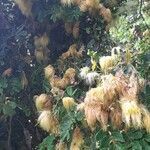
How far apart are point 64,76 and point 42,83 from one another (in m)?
0.63

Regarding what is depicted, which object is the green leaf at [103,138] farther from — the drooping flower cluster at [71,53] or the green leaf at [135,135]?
the drooping flower cluster at [71,53]

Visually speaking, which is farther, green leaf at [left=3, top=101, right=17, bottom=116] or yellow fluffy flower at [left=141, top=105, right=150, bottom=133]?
green leaf at [left=3, top=101, right=17, bottom=116]

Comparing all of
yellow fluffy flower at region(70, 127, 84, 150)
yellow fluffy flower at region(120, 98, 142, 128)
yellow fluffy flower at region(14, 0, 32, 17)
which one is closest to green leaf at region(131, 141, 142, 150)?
yellow fluffy flower at region(120, 98, 142, 128)

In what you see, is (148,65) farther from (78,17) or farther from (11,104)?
(11,104)

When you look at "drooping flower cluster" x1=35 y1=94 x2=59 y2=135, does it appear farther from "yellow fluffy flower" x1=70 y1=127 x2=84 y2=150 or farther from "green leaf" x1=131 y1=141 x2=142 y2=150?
"green leaf" x1=131 y1=141 x2=142 y2=150

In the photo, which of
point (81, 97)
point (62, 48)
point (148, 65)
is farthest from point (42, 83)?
point (148, 65)

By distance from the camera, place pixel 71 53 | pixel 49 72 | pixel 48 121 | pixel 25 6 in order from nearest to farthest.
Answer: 1. pixel 48 121
2. pixel 49 72
3. pixel 71 53
4. pixel 25 6

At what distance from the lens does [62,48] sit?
16.6 ft

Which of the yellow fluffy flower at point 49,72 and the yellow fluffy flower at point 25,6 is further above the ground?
the yellow fluffy flower at point 25,6

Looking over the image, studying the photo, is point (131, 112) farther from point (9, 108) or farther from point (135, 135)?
point (9, 108)

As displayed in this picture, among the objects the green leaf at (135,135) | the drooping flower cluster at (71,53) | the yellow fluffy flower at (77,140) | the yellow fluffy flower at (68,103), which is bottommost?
the green leaf at (135,135)

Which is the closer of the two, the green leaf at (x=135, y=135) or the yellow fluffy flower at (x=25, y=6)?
the green leaf at (x=135, y=135)

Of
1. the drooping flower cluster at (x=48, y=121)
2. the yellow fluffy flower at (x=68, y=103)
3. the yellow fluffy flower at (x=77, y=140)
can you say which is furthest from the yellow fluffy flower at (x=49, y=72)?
the yellow fluffy flower at (x=77, y=140)

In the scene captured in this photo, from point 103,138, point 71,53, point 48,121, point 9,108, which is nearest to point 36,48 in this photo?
point 71,53
